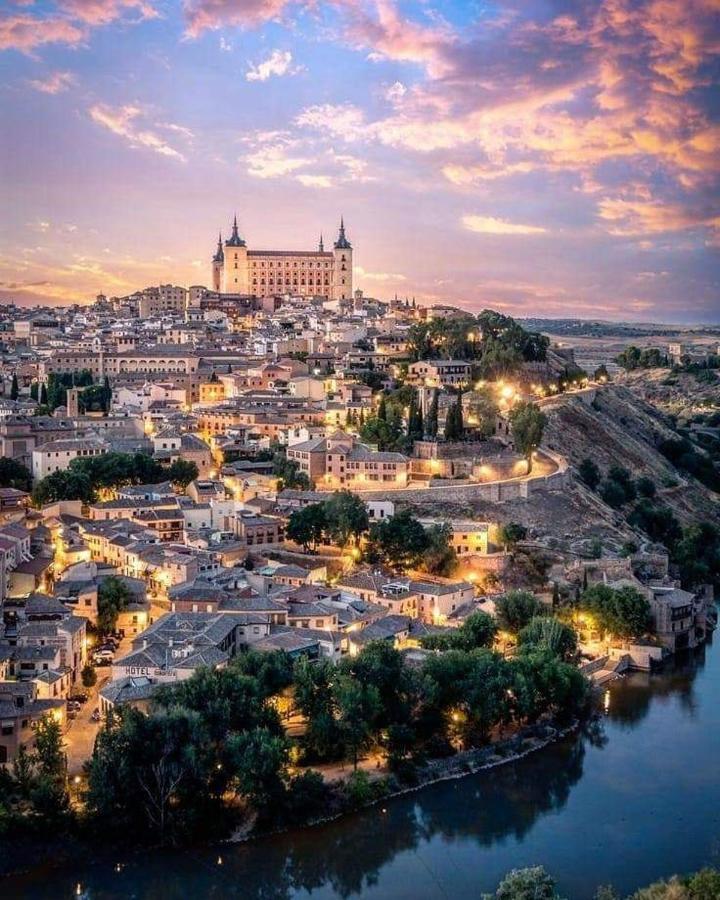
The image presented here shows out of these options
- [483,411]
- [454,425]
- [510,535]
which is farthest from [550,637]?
[483,411]

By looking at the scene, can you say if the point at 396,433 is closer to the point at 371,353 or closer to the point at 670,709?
the point at 371,353

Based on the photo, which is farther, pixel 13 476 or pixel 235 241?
pixel 235 241

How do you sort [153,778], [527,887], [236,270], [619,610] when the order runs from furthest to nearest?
[236,270]
[619,610]
[153,778]
[527,887]

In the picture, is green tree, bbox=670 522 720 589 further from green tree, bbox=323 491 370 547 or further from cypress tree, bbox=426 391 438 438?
green tree, bbox=323 491 370 547

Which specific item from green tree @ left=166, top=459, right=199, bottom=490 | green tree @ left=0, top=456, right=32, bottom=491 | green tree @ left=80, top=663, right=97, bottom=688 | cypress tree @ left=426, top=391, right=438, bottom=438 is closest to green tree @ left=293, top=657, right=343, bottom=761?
green tree @ left=80, top=663, right=97, bottom=688

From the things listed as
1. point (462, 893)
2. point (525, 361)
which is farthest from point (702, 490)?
point (462, 893)

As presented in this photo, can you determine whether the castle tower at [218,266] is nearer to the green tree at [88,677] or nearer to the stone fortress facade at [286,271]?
the stone fortress facade at [286,271]

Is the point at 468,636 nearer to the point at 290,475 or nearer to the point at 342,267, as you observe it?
the point at 290,475
